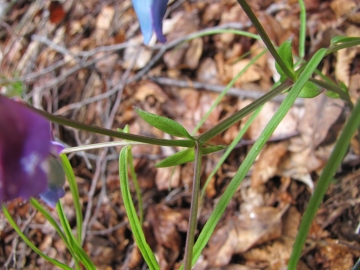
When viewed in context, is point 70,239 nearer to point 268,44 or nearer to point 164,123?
point 164,123

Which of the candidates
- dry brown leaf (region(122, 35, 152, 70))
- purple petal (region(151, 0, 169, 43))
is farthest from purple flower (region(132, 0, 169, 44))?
dry brown leaf (region(122, 35, 152, 70))

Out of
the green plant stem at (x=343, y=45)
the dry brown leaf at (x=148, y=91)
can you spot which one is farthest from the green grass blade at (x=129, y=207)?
the dry brown leaf at (x=148, y=91)

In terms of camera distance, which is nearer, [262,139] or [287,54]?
[262,139]

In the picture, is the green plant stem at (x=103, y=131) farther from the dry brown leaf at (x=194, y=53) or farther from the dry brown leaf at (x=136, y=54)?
the dry brown leaf at (x=136, y=54)

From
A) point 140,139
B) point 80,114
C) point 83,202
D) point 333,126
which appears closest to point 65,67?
point 80,114

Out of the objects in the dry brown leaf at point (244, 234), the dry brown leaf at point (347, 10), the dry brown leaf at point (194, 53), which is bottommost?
the dry brown leaf at point (244, 234)

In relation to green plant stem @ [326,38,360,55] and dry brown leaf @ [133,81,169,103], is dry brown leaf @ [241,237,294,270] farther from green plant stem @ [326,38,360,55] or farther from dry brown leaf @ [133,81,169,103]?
dry brown leaf @ [133,81,169,103]

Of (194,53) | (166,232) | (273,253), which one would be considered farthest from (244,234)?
(194,53)
